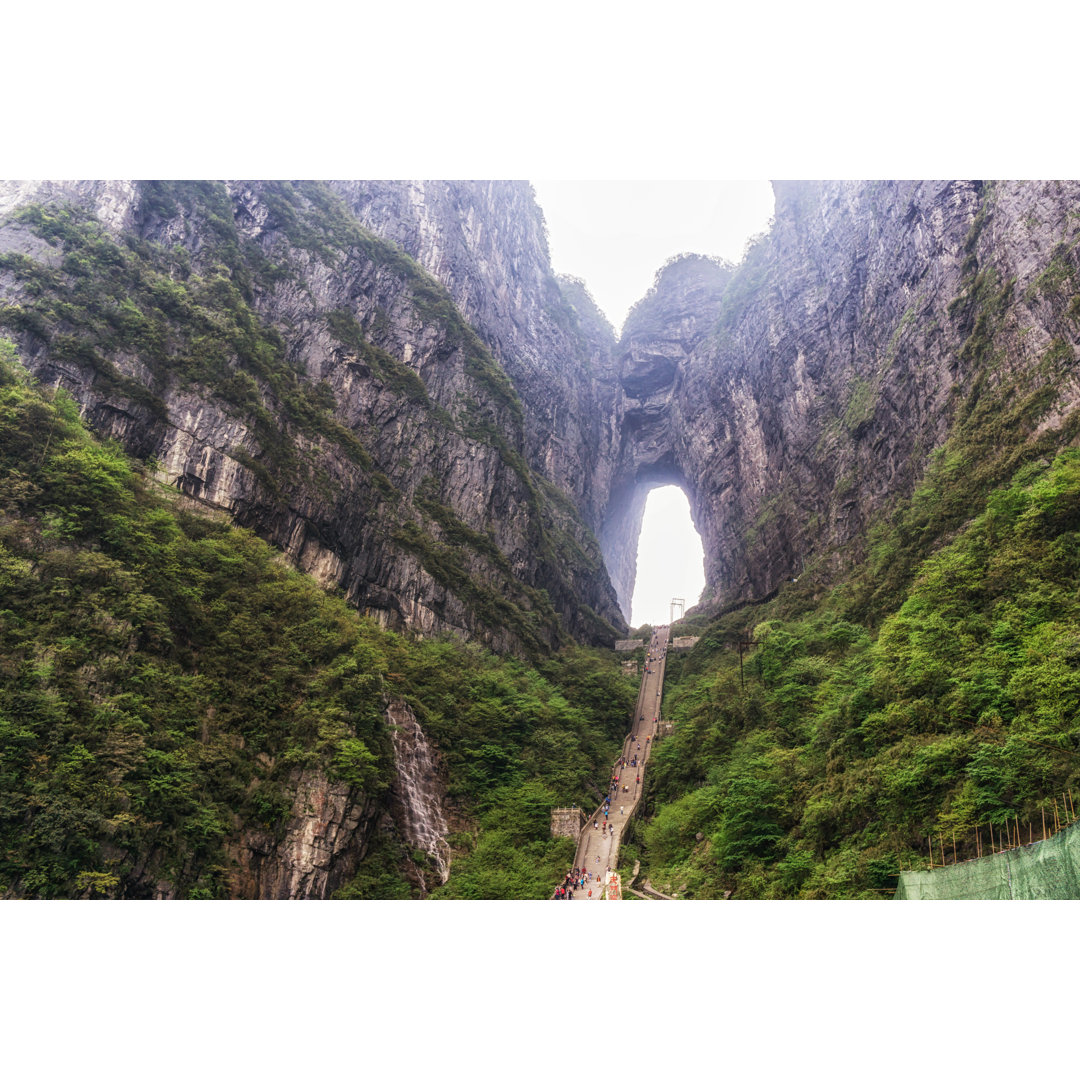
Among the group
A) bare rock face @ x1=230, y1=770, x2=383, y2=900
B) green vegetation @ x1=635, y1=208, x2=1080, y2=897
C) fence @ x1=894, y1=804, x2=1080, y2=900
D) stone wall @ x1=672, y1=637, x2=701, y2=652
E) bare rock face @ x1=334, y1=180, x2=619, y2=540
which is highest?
bare rock face @ x1=334, y1=180, x2=619, y2=540

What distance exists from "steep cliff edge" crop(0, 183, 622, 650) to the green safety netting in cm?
2240

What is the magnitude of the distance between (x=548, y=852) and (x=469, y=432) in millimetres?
25958

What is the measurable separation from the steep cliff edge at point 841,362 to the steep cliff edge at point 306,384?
51.7 ft

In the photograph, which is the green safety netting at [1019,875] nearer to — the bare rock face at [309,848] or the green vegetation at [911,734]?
the green vegetation at [911,734]

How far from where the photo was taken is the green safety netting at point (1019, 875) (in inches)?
336

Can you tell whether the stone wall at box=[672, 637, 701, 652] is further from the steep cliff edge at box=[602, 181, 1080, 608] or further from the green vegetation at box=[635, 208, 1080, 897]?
the green vegetation at box=[635, 208, 1080, 897]

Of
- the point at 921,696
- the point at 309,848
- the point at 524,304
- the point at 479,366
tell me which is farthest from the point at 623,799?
the point at 524,304

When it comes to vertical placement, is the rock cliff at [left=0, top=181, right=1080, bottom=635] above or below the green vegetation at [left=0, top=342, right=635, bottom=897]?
above

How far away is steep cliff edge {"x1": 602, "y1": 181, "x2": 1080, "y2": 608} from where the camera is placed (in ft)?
73.7

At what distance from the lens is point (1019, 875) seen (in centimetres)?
898

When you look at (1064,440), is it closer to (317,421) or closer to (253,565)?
(253,565)

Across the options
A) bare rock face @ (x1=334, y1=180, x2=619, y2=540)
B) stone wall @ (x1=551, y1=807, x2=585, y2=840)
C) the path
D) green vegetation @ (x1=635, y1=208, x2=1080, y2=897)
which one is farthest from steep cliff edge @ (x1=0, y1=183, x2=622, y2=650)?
green vegetation @ (x1=635, y1=208, x2=1080, y2=897)

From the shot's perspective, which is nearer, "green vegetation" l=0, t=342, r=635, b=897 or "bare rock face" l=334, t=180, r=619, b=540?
"green vegetation" l=0, t=342, r=635, b=897

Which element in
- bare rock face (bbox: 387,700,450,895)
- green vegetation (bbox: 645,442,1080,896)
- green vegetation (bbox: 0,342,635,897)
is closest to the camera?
green vegetation (bbox: 645,442,1080,896)
